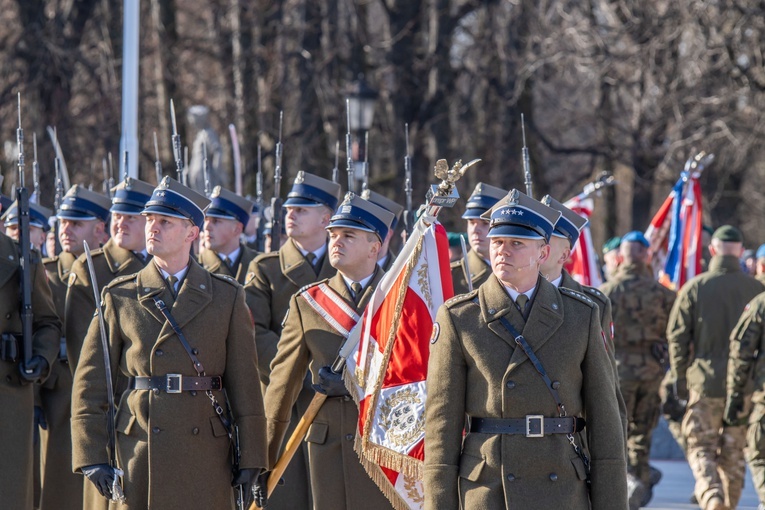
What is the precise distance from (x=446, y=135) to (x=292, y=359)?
17.4m

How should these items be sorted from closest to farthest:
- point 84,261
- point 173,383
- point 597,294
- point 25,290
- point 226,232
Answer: point 173,383 < point 597,294 < point 25,290 < point 84,261 < point 226,232

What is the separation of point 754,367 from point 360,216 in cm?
383

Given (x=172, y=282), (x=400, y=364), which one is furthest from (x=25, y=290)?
(x=400, y=364)

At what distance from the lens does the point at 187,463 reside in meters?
7.00

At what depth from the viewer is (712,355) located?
1178 cm

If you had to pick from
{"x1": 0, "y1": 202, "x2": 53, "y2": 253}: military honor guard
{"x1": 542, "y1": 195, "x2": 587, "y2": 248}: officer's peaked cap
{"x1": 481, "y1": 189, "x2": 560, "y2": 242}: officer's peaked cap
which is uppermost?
{"x1": 0, "y1": 202, "x2": 53, "y2": 253}: military honor guard

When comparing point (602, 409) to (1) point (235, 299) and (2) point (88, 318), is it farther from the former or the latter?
(2) point (88, 318)

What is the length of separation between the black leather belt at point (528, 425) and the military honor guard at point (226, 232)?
4.79 meters

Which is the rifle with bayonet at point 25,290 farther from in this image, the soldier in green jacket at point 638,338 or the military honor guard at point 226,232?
the soldier in green jacket at point 638,338

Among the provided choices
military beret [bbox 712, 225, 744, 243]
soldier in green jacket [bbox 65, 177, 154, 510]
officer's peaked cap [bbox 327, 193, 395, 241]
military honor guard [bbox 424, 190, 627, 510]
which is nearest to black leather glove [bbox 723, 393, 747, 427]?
military beret [bbox 712, 225, 744, 243]

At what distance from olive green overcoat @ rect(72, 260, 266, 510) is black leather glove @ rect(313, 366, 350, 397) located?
2.02 ft

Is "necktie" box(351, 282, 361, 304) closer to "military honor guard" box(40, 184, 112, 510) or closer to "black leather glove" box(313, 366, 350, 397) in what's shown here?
"black leather glove" box(313, 366, 350, 397)

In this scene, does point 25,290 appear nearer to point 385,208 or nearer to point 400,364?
point 385,208

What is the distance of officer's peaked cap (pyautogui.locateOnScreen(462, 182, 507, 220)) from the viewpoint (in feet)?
31.0
